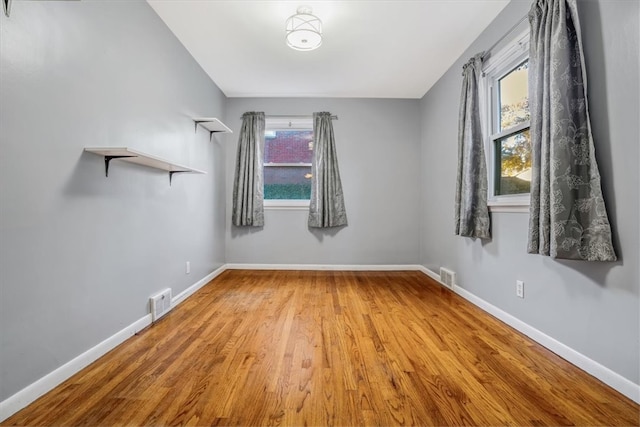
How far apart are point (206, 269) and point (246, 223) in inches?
34.3

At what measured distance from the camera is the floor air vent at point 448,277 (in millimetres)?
3100

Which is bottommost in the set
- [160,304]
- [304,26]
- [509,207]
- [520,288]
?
[160,304]

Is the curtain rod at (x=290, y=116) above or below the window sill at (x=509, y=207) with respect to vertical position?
above

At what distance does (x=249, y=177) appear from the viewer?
4.02 metres

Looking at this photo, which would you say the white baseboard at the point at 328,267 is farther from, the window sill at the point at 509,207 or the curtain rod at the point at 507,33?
the curtain rod at the point at 507,33

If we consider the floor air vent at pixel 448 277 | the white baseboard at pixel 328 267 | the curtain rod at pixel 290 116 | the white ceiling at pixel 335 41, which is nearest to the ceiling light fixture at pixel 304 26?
the white ceiling at pixel 335 41

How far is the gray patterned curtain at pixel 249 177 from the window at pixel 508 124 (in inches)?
111

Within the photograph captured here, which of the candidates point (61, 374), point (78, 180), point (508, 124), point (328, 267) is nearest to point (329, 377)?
point (61, 374)

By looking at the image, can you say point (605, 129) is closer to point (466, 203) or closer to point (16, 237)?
point (466, 203)

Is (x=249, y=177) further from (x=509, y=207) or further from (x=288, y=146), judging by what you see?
(x=509, y=207)

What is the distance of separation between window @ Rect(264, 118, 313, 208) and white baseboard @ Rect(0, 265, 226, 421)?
2476mm

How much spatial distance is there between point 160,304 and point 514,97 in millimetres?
3382

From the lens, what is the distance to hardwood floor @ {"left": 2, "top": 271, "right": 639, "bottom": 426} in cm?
122

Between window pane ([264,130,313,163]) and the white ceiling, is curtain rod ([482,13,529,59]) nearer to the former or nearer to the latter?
the white ceiling
